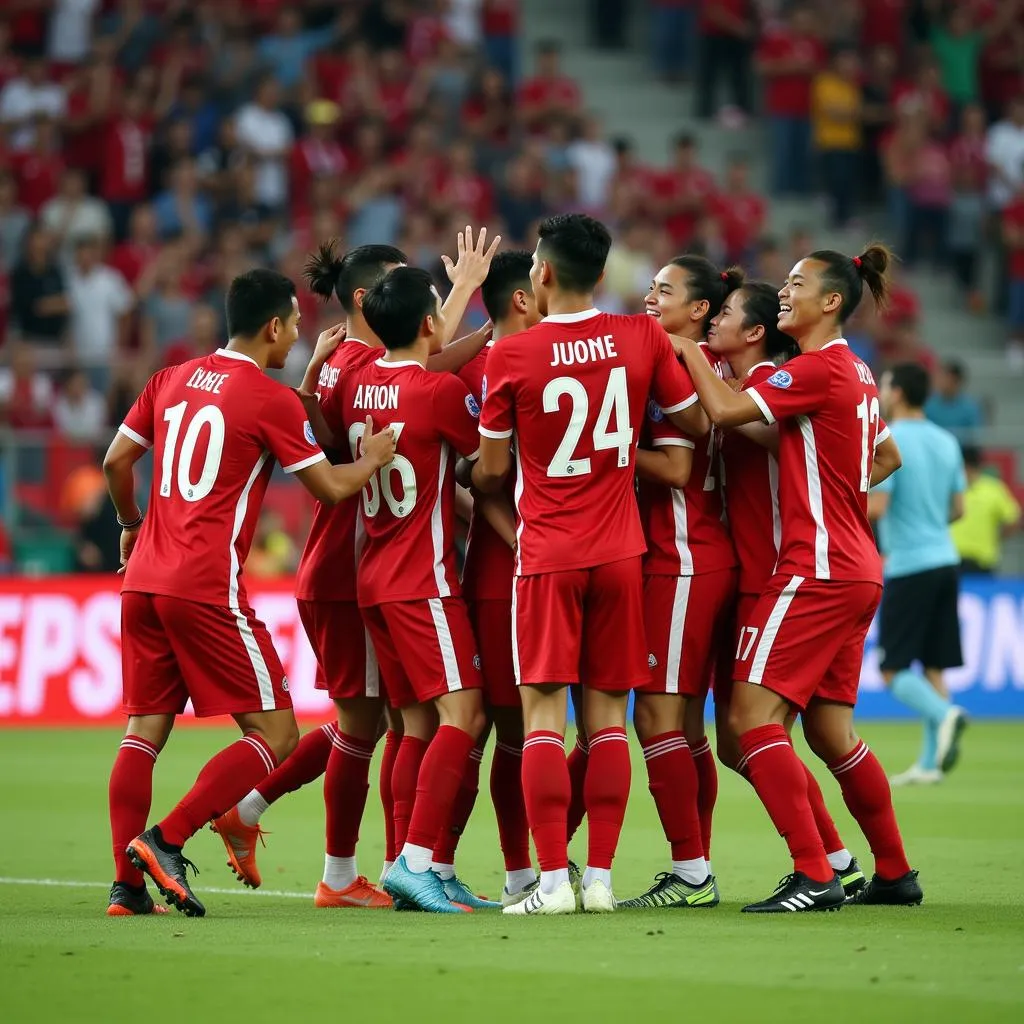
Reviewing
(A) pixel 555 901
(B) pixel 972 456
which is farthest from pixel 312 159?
(A) pixel 555 901

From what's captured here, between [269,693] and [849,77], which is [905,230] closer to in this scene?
[849,77]

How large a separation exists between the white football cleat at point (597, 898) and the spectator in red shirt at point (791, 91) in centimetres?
1881

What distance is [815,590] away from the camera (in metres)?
7.37

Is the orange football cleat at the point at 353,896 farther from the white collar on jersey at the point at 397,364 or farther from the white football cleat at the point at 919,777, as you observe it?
the white football cleat at the point at 919,777

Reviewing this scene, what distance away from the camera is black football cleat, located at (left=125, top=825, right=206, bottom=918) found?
711 cm

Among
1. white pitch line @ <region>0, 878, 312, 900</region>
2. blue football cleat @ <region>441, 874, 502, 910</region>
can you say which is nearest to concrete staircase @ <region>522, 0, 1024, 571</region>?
white pitch line @ <region>0, 878, 312, 900</region>

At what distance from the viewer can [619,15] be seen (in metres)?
27.6

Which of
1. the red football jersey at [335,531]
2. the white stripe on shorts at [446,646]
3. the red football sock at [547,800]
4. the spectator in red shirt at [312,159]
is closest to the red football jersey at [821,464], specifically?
the red football sock at [547,800]

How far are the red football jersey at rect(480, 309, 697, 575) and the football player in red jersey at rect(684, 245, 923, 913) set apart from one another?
11.8 inches

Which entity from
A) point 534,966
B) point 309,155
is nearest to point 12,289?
point 309,155

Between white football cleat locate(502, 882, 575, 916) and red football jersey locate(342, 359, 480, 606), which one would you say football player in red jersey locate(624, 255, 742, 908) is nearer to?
white football cleat locate(502, 882, 575, 916)

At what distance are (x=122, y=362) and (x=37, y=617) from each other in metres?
3.07

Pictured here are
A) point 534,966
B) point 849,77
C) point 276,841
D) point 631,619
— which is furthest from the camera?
point 849,77

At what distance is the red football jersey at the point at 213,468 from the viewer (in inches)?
291
